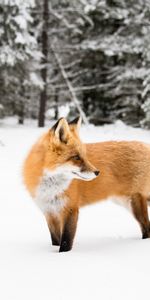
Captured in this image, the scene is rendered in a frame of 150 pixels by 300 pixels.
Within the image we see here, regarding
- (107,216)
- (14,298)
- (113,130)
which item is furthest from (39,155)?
(113,130)

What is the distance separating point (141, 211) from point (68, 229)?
107 cm

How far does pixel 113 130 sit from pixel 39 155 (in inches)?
702

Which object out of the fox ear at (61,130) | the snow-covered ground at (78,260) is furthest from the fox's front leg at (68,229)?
the fox ear at (61,130)

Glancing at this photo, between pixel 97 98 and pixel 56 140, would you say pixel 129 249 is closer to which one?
pixel 56 140

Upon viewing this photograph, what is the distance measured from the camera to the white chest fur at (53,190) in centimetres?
507

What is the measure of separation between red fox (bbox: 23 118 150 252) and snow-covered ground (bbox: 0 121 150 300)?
0.37 m

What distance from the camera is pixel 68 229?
5.09 metres

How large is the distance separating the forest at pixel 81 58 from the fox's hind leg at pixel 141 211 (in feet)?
48.5

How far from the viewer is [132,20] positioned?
24.3m

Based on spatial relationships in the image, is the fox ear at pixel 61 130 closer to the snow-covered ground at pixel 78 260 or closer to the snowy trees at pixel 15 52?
the snow-covered ground at pixel 78 260

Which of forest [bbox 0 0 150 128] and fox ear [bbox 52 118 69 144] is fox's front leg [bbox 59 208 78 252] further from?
forest [bbox 0 0 150 128]

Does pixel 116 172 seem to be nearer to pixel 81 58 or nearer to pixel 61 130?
pixel 61 130

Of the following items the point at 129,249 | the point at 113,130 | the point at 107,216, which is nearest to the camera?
the point at 129,249

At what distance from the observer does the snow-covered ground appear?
11.7ft
